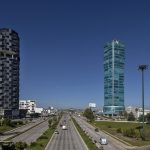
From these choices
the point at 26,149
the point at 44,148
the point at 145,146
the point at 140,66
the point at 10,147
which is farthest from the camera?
the point at 140,66

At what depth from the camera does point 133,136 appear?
13625 cm

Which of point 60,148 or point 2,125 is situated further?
point 2,125

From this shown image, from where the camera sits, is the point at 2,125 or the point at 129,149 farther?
the point at 2,125

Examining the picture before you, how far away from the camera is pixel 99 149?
91250mm

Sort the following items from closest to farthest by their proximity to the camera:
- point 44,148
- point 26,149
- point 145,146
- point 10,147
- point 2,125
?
1. point 10,147
2. point 26,149
3. point 44,148
4. point 145,146
5. point 2,125

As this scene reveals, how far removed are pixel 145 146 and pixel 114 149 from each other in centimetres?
1043

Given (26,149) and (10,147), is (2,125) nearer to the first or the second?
(26,149)

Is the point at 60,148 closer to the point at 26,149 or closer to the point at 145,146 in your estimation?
the point at 26,149

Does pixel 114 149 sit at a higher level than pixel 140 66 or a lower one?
lower

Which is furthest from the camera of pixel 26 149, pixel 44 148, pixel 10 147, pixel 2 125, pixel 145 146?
pixel 2 125

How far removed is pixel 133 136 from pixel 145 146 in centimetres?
3531

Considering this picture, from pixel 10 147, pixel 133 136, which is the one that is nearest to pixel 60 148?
pixel 10 147

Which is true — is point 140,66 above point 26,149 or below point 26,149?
above

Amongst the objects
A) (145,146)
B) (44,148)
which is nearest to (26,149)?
(44,148)
